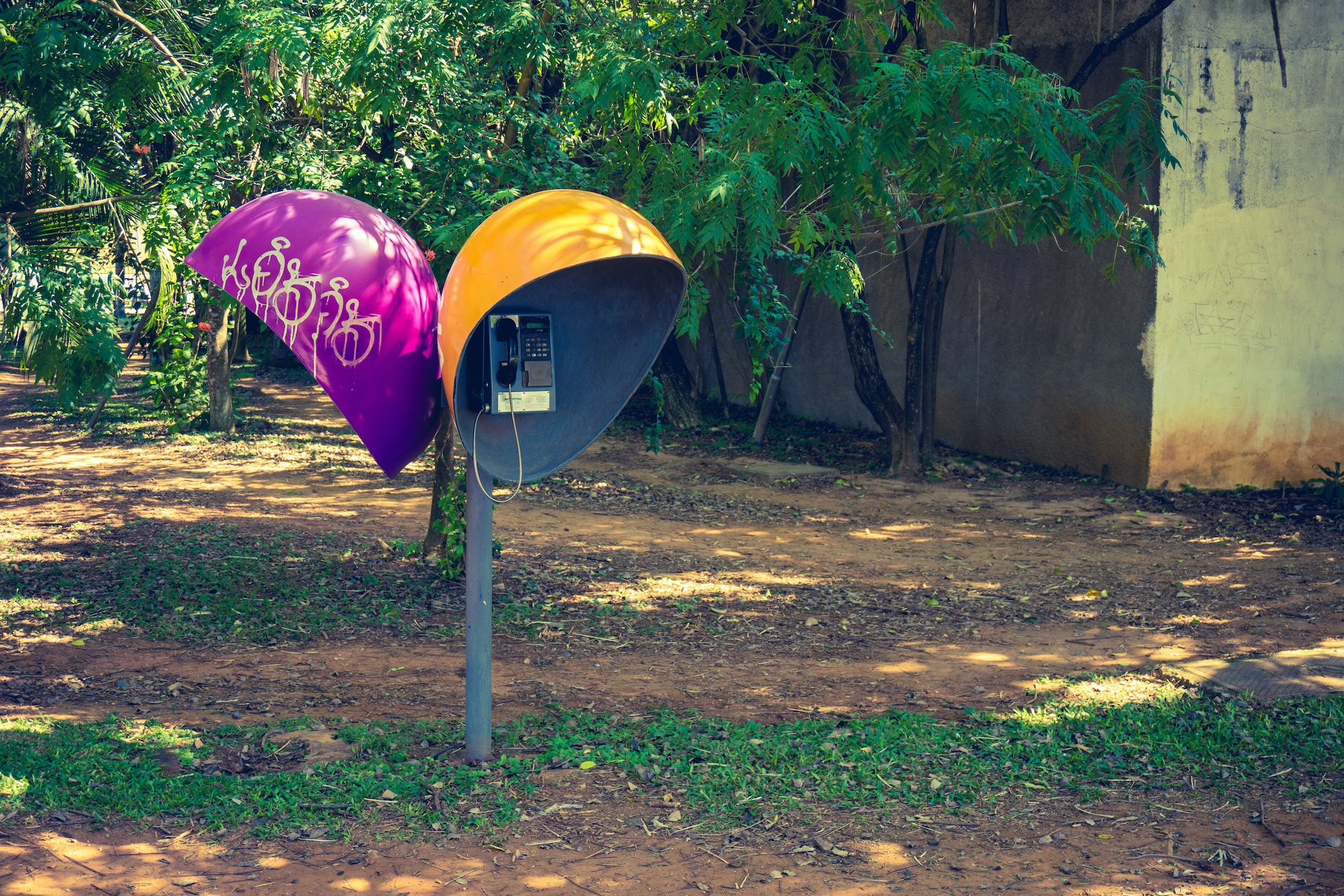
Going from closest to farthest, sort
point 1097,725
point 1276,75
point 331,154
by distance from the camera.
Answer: point 1097,725 → point 331,154 → point 1276,75

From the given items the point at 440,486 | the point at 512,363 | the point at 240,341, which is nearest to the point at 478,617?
the point at 512,363

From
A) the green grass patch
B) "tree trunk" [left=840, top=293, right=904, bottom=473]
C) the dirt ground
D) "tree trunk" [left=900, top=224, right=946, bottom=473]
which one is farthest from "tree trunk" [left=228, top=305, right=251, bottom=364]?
"tree trunk" [left=900, top=224, right=946, bottom=473]

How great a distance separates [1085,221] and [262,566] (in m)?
5.31

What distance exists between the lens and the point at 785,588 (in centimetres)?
766

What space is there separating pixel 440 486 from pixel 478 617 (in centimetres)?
297

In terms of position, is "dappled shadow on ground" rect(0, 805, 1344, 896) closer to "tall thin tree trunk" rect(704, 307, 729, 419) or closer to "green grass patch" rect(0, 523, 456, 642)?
"green grass patch" rect(0, 523, 456, 642)

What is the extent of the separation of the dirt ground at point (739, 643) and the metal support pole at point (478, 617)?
40 centimetres

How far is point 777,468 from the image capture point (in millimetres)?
12094

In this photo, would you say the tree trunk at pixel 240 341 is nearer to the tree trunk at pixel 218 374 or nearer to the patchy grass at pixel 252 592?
the tree trunk at pixel 218 374

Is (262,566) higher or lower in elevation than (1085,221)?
lower

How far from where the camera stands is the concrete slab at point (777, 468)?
11.8m

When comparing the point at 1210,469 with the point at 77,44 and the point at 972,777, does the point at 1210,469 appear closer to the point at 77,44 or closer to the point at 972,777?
the point at 972,777

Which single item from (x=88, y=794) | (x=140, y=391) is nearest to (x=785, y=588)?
(x=88, y=794)

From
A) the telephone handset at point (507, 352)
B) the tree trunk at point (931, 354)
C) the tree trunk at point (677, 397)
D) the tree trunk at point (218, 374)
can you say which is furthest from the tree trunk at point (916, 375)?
the telephone handset at point (507, 352)
